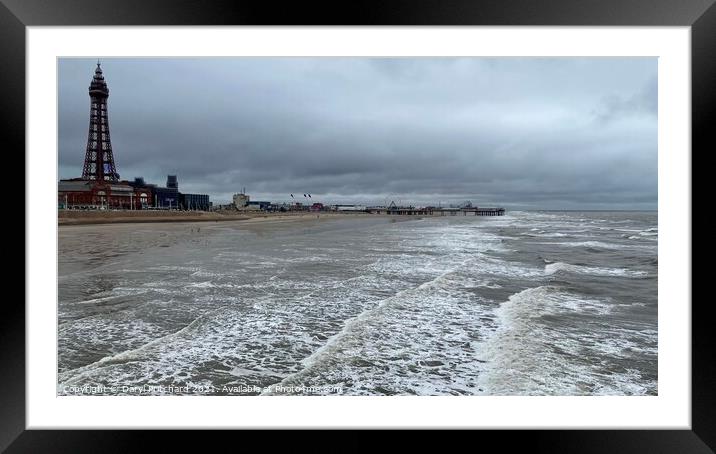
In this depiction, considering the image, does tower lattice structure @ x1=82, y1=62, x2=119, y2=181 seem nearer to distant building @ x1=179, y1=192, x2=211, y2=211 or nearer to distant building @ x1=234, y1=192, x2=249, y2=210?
distant building @ x1=179, y1=192, x2=211, y2=211

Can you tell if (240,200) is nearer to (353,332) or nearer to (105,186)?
(105,186)

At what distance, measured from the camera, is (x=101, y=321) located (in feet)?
14.8

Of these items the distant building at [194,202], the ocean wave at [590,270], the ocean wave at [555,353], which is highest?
the distant building at [194,202]

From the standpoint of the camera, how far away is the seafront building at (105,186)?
42.2m

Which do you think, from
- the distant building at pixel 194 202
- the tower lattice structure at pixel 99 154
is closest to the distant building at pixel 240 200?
the distant building at pixel 194 202

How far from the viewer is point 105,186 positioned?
43.6 metres

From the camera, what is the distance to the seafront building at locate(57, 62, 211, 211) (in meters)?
42.2
